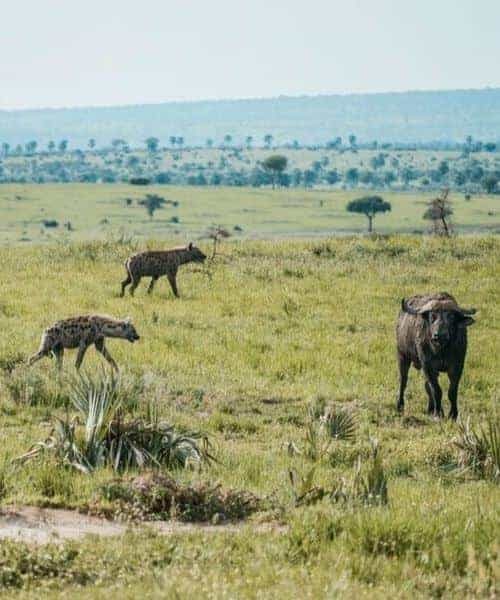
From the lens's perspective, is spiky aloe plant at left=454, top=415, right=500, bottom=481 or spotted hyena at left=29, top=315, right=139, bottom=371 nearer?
spiky aloe plant at left=454, top=415, right=500, bottom=481

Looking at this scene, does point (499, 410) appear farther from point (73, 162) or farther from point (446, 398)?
point (73, 162)

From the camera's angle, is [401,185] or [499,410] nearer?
[499,410]

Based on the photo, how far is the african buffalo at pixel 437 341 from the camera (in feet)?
51.4

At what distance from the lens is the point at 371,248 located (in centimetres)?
3058

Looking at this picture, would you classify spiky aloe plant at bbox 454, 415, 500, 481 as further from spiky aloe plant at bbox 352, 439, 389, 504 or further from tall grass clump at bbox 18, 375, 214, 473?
tall grass clump at bbox 18, 375, 214, 473

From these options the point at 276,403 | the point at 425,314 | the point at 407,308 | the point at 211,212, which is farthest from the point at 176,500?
the point at 211,212

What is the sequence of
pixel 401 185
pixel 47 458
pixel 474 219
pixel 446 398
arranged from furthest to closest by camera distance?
pixel 401 185, pixel 474 219, pixel 446 398, pixel 47 458

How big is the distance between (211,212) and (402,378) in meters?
96.8

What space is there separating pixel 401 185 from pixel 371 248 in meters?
141

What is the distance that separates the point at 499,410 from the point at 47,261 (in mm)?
14263

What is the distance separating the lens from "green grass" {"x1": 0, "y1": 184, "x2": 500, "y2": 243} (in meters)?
94.0

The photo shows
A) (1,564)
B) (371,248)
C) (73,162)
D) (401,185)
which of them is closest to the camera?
(1,564)

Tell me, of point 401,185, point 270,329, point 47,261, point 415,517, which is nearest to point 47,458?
point 415,517

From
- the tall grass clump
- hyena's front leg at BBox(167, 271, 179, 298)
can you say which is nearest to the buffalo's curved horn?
the tall grass clump
